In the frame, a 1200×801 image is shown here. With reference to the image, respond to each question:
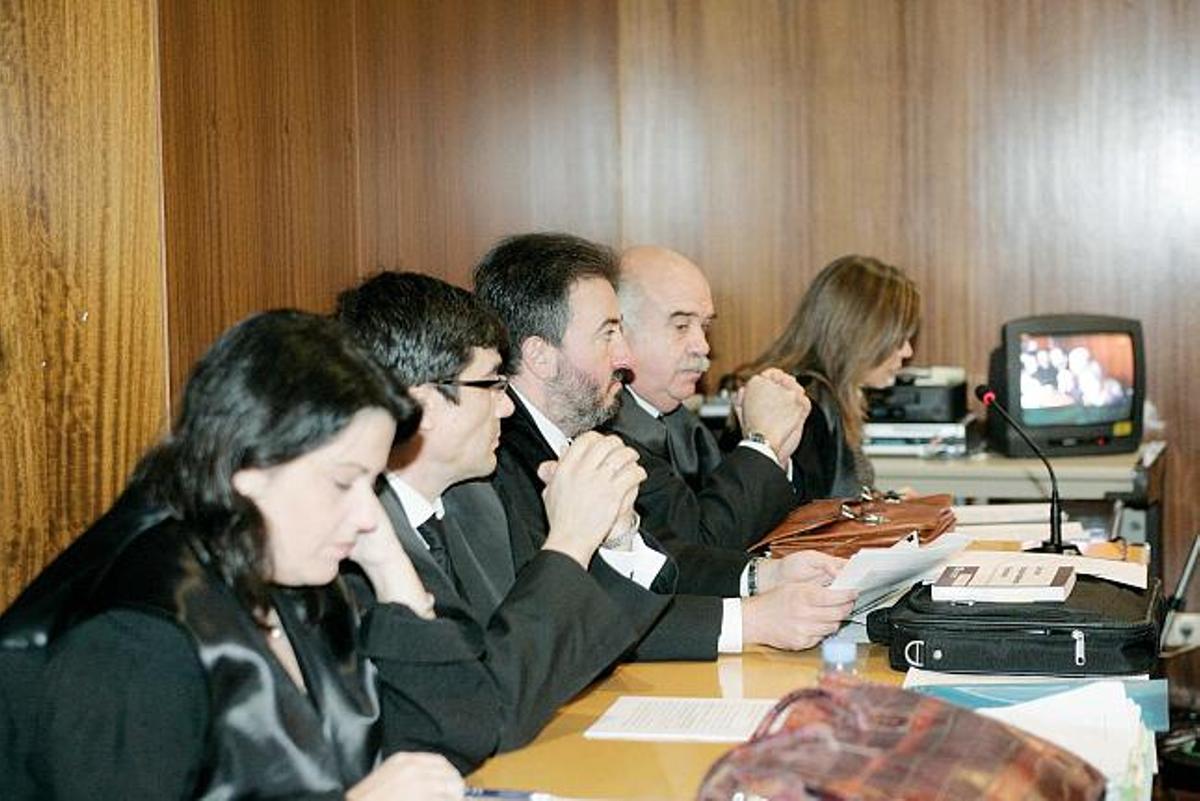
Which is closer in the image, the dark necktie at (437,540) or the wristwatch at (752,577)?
the dark necktie at (437,540)

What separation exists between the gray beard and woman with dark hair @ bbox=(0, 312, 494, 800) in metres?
1.08

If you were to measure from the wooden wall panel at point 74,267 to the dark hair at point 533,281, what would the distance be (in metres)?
0.73

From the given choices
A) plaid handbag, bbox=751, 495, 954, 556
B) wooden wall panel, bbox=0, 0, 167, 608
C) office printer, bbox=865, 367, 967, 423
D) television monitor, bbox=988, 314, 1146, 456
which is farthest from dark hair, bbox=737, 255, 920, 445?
wooden wall panel, bbox=0, 0, 167, 608

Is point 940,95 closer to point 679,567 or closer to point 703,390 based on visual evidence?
point 703,390

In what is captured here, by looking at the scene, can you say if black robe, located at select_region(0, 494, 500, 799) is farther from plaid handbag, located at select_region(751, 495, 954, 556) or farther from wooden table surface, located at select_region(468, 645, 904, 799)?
plaid handbag, located at select_region(751, 495, 954, 556)

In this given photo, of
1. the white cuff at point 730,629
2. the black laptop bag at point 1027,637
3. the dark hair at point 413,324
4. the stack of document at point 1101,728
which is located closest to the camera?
the stack of document at point 1101,728

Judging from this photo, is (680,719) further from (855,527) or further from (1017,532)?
(1017,532)

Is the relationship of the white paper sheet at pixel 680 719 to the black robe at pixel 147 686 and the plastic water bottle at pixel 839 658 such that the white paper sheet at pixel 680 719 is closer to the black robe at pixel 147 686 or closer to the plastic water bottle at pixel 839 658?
the plastic water bottle at pixel 839 658

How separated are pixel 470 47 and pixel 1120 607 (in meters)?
2.78

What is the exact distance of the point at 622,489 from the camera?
2719 mm

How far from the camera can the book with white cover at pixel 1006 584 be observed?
Result: 2895 millimetres

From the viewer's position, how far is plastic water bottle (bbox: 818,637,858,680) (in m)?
2.78

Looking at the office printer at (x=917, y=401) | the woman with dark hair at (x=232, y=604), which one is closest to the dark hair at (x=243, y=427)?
the woman with dark hair at (x=232, y=604)

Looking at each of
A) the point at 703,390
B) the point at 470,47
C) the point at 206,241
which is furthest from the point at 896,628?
the point at 703,390
